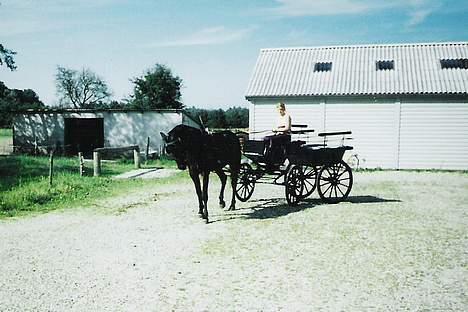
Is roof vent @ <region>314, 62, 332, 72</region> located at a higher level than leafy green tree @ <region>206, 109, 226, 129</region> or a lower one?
higher

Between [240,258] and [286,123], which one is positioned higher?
[286,123]

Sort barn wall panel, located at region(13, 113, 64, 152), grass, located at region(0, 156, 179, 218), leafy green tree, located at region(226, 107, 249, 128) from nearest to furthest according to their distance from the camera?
grass, located at region(0, 156, 179, 218)
barn wall panel, located at region(13, 113, 64, 152)
leafy green tree, located at region(226, 107, 249, 128)

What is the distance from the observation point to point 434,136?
19.8m

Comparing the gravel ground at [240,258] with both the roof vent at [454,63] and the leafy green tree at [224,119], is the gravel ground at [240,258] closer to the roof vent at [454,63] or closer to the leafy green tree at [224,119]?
the roof vent at [454,63]

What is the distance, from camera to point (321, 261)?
6.03 metres

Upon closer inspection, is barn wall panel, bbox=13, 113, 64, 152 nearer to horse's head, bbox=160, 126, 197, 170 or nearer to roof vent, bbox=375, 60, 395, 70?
roof vent, bbox=375, 60, 395, 70

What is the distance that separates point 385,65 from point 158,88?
1881 inches

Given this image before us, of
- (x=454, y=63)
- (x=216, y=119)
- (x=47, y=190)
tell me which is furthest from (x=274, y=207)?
(x=216, y=119)

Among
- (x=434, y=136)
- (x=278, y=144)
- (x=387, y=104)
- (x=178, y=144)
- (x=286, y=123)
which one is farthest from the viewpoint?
(x=387, y=104)

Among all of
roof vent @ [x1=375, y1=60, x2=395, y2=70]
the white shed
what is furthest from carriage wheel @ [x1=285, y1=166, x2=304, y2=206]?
the white shed

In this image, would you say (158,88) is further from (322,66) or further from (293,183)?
(293,183)

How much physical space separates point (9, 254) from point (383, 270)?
5549mm

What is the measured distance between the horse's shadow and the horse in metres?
0.47

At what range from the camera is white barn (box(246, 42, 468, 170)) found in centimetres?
1969
